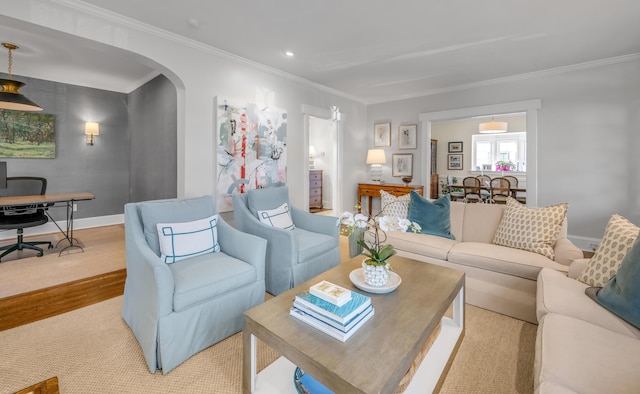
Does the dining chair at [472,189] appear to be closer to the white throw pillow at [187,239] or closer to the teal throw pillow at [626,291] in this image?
the teal throw pillow at [626,291]

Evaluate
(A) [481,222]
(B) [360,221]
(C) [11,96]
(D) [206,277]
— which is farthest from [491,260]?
(C) [11,96]

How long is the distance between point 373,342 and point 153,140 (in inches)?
177

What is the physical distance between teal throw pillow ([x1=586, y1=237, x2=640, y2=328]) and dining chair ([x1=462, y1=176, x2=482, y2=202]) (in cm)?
479

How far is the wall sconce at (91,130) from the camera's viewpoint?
4.84m

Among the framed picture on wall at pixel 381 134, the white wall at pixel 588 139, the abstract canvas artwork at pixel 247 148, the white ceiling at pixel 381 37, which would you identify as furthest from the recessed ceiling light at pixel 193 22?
the white wall at pixel 588 139

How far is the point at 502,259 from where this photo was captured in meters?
2.31

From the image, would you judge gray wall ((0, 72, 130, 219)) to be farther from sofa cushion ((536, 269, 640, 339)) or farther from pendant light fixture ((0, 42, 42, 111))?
sofa cushion ((536, 269, 640, 339))

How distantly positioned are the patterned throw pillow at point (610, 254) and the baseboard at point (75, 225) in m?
6.29

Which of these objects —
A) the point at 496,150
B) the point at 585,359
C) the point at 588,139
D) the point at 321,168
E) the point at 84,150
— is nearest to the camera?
the point at 585,359

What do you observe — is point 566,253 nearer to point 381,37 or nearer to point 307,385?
point 307,385

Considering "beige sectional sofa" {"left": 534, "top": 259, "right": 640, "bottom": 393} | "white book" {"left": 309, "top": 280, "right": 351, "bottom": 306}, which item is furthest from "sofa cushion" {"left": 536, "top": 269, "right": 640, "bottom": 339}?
"white book" {"left": 309, "top": 280, "right": 351, "bottom": 306}

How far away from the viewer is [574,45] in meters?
3.32

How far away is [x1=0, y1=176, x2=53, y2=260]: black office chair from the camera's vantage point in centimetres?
331

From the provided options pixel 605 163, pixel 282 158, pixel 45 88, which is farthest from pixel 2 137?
→ pixel 605 163
